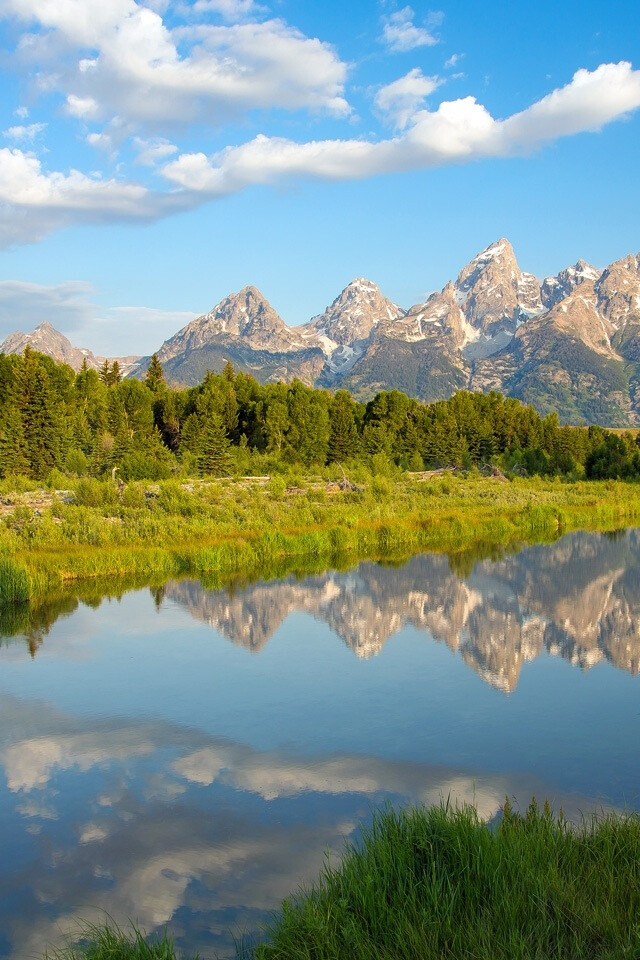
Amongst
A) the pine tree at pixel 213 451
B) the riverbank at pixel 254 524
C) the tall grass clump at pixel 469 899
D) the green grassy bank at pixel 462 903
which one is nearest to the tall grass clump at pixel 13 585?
the riverbank at pixel 254 524

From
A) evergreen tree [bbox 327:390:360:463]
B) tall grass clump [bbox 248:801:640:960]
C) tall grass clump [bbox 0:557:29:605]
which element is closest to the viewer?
tall grass clump [bbox 248:801:640:960]

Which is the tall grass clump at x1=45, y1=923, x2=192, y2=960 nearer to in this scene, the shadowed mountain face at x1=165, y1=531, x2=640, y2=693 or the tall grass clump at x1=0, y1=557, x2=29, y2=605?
the shadowed mountain face at x1=165, y1=531, x2=640, y2=693

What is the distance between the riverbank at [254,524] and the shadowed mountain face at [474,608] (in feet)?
7.81

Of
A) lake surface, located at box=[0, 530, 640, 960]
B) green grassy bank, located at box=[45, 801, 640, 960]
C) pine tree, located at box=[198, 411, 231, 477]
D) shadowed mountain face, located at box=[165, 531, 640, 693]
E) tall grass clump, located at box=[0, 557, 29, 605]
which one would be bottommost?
lake surface, located at box=[0, 530, 640, 960]

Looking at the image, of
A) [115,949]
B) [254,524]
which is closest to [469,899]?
[115,949]

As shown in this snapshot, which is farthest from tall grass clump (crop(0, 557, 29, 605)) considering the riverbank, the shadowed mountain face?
the shadowed mountain face

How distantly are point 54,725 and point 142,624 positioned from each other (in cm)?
675

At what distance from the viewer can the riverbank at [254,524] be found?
25688 millimetres

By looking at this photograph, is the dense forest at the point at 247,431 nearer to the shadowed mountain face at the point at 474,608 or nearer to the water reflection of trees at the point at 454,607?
the water reflection of trees at the point at 454,607

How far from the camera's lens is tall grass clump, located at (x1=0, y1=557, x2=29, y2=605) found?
21.8 meters

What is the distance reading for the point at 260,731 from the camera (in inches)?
497

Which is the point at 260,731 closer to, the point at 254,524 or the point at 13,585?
the point at 13,585

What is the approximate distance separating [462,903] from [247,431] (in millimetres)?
62129

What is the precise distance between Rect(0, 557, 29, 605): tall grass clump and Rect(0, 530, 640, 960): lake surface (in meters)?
1.14
